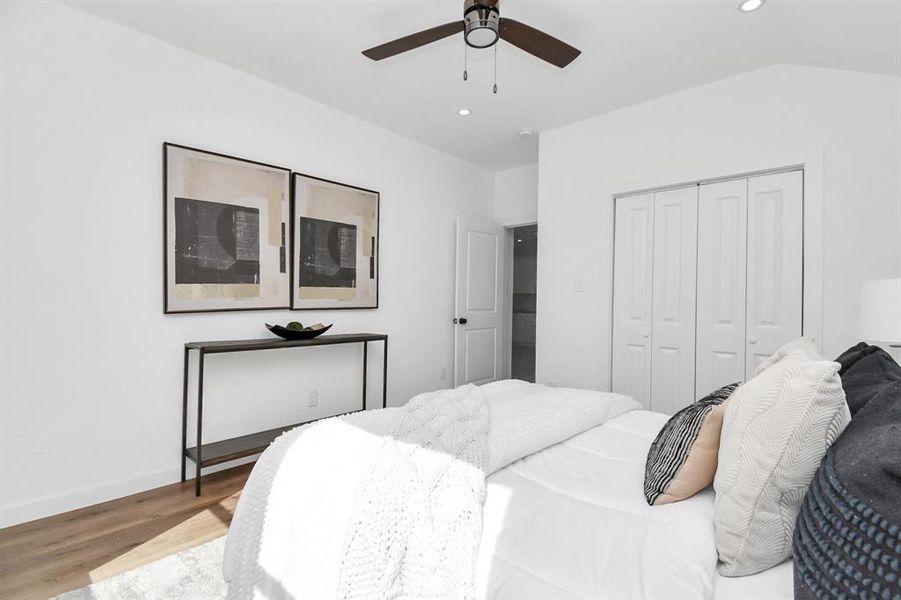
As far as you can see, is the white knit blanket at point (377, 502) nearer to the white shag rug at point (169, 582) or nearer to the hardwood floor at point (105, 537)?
the white shag rug at point (169, 582)

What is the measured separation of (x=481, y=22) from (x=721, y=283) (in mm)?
2372

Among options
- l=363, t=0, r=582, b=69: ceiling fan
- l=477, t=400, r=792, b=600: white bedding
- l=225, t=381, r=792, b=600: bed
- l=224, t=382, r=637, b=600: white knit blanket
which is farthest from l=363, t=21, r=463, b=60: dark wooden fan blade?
l=477, t=400, r=792, b=600: white bedding

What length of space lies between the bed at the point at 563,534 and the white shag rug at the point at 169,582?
1.01 feet

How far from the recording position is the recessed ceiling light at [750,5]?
2.15 m

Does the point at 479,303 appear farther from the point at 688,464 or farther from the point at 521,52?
the point at 688,464

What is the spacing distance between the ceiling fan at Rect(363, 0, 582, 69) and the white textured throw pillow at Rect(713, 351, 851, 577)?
5.47 ft

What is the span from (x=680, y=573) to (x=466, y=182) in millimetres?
4356

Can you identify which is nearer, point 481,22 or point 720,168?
point 481,22

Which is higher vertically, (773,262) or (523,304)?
(773,262)

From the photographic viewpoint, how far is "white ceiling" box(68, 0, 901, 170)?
2.24 metres

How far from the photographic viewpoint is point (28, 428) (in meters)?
2.22

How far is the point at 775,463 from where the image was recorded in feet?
2.90

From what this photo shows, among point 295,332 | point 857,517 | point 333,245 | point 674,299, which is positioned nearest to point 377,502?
point 857,517

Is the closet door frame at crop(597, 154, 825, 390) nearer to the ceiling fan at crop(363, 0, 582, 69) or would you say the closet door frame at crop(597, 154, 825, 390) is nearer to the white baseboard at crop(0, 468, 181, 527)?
the ceiling fan at crop(363, 0, 582, 69)
